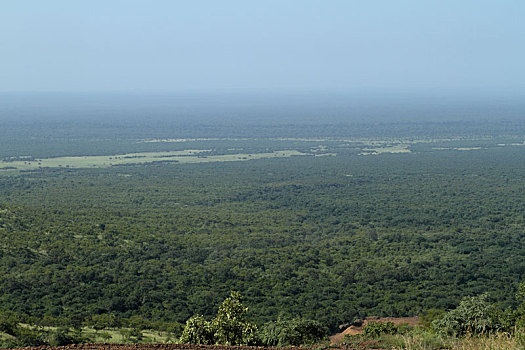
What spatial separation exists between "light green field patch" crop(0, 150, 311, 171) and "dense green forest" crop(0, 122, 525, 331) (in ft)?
13.7

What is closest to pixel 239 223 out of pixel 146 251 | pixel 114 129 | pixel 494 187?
pixel 146 251

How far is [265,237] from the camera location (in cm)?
4431

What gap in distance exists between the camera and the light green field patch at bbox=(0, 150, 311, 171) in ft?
292

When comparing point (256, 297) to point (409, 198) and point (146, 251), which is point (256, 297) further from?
point (409, 198)

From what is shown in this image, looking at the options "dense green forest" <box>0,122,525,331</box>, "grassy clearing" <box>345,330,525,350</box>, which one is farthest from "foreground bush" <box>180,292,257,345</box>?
"dense green forest" <box>0,122,525,331</box>

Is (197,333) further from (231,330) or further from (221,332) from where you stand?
(231,330)

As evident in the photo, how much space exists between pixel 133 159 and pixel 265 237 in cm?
5705

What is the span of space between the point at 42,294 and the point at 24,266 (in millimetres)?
4152

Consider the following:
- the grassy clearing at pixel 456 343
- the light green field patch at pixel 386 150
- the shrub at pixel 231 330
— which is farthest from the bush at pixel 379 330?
the light green field patch at pixel 386 150

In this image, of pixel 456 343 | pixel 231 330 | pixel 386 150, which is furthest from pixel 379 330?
pixel 386 150

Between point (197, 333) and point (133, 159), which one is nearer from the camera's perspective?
point (197, 333)

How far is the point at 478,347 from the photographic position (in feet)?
34.9

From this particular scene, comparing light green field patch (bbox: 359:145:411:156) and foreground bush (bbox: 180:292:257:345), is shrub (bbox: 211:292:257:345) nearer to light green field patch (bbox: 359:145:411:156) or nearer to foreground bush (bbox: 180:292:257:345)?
foreground bush (bbox: 180:292:257:345)

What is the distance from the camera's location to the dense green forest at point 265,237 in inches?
1152
